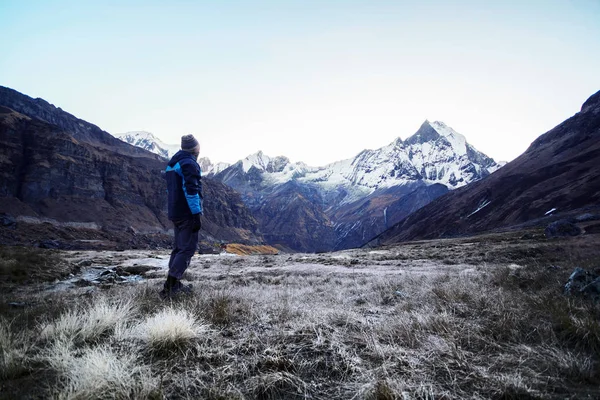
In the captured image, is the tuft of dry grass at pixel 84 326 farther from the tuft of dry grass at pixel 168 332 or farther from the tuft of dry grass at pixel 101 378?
the tuft of dry grass at pixel 101 378

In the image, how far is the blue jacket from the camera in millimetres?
5496

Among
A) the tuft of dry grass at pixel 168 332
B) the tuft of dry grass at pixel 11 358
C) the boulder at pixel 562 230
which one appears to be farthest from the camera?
the boulder at pixel 562 230

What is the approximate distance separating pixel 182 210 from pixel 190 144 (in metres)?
1.40

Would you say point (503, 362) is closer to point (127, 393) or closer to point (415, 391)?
point (415, 391)

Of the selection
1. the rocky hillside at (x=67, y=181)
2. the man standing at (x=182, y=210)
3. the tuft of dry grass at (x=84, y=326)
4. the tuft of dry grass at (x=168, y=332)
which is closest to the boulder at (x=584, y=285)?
the tuft of dry grass at (x=168, y=332)

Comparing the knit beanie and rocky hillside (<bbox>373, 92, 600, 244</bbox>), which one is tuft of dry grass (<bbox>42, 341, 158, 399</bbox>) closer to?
the knit beanie

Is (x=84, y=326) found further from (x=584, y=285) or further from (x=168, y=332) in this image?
(x=584, y=285)

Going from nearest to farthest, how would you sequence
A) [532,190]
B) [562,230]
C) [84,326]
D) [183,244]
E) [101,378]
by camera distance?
1. [101,378]
2. [84,326]
3. [183,244]
4. [562,230]
5. [532,190]

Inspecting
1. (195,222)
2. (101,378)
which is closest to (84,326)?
(101,378)

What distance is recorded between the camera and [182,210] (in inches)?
223

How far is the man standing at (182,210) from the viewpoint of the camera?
17.8ft

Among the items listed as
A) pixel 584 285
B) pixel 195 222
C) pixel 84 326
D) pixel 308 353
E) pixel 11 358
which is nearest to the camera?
pixel 11 358

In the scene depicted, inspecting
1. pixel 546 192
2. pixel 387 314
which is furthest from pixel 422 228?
pixel 387 314

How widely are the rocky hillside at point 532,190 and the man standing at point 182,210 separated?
62176mm
